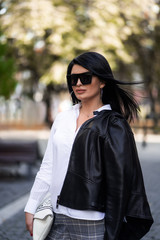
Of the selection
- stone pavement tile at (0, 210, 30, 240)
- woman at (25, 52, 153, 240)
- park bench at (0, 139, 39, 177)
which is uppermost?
woman at (25, 52, 153, 240)

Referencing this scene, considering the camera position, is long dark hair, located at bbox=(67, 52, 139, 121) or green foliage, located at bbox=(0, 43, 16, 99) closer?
long dark hair, located at bbox=(67, 52, 139, 121)

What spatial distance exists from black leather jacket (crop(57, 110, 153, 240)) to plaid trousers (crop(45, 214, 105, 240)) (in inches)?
2.7

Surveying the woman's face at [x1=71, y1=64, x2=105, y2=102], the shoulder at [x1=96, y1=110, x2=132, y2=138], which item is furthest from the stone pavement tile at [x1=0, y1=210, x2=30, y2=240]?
the shoulder at [x1=96, y1=110, x2=132, y2=138]

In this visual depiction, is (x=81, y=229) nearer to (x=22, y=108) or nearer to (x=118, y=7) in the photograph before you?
(x=118, y=7)

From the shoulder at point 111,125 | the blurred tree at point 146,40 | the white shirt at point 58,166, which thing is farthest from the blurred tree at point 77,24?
the shoulder at point 111,125

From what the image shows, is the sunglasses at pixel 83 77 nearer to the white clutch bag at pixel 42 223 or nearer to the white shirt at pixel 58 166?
the white shirt at pixel 58 166

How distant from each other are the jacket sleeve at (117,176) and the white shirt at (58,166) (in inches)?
3.8

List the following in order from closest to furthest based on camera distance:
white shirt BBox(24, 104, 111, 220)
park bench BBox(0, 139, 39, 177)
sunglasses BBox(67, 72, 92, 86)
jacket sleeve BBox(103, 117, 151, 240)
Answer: jacket sleeve BBox(103, 117, 151, 240) → white shirt BBox(24, 104, 111, 220) → sunglasses BBox(67, 72, 92, 86) → park bench BBox(0, 139, 39, 177)

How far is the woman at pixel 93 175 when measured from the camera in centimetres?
212

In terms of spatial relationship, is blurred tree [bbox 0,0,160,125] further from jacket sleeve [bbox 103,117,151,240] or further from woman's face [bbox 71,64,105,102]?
jacket sleeve [bbox 103,117,151,240]

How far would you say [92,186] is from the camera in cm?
212

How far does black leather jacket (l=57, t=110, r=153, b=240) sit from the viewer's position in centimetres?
211

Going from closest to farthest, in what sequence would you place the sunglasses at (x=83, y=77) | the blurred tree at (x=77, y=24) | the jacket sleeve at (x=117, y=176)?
the jacket sleeve at (x=117, y=176), the sunglasses at (x=83, y=77), the blurred tree at (x=77, y=24)

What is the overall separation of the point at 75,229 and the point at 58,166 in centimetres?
33
